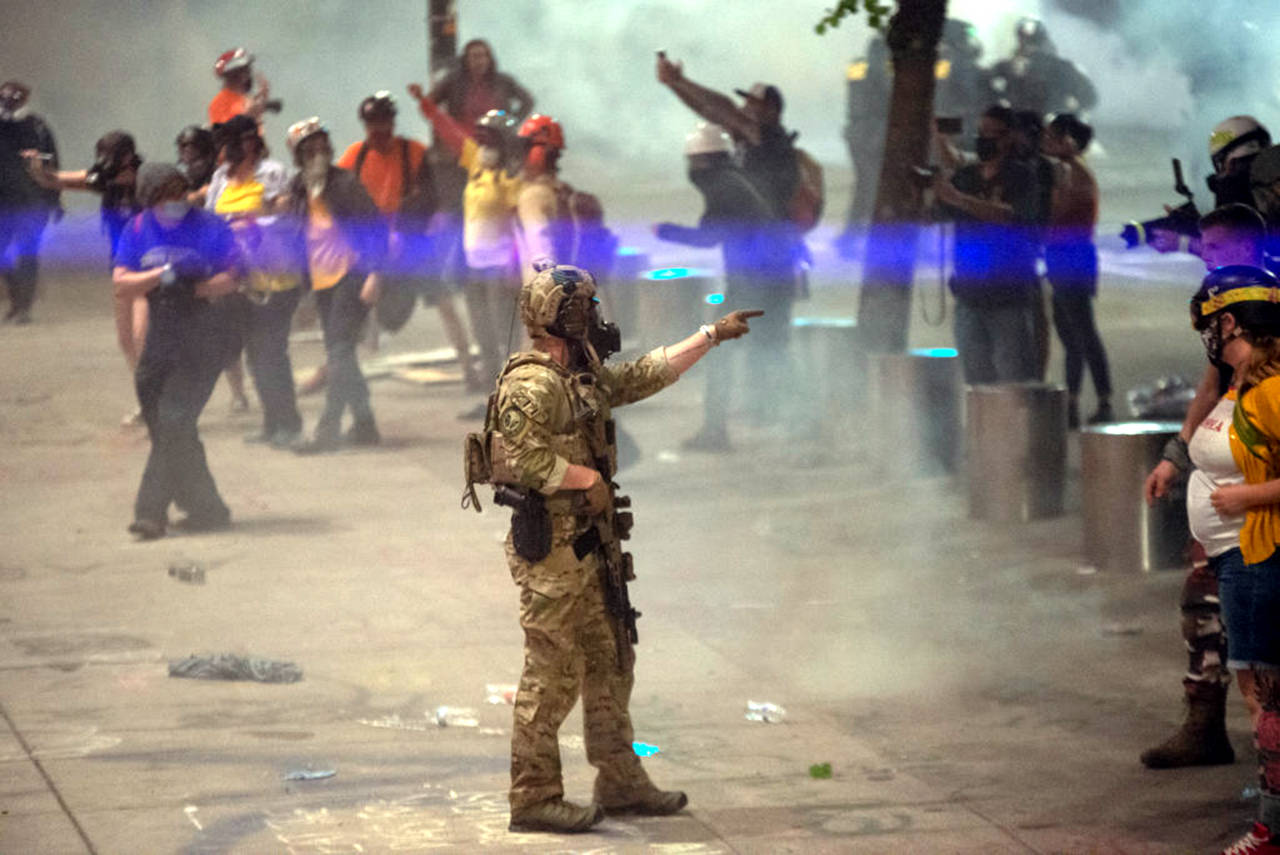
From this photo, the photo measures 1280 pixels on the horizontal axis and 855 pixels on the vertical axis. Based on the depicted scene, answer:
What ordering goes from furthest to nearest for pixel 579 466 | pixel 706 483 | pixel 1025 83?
pixel 1025 83, pixel 706 483, pixel 579 466

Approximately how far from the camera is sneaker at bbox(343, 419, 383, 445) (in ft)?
38.8

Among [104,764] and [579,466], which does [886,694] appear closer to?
[579,466]

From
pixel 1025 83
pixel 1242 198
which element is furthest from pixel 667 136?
pixel 1242 198

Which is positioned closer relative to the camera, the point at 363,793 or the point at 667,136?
the point at 363,793

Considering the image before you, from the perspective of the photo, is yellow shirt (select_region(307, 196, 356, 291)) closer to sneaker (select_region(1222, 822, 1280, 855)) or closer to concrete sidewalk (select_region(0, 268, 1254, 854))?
concrete sidewalk (select_region(0, 268, 1254, 854))

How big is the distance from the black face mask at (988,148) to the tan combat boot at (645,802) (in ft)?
17.9

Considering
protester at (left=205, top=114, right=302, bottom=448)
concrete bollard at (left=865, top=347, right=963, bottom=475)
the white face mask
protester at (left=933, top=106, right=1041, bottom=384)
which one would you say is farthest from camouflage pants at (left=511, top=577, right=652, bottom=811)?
protester at (left=205, top=114, right=302, bottom=448)

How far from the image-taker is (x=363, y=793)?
5.99 meters

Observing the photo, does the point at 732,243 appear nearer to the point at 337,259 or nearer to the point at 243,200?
the point at 337,259

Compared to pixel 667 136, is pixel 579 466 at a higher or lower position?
lower

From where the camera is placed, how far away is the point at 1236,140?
712 cm

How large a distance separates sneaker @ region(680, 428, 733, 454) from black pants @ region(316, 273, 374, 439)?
6.89 feet

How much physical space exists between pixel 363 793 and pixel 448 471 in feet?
17.1

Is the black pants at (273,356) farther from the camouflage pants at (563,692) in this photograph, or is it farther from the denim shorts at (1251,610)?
the denim shorts at (1251,610)
